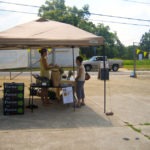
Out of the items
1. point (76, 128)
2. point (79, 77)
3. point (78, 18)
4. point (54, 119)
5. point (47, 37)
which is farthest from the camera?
point (78, 18)

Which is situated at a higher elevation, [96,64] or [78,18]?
[78,18]

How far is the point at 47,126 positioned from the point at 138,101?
17.2ft

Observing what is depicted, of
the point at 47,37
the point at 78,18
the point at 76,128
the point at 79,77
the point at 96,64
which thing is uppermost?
the point at 78,18

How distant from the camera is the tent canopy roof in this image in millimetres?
8977

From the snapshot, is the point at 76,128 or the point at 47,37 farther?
the point at 47,37

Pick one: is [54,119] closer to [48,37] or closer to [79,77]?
[79,77]

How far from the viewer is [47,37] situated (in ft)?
30.4

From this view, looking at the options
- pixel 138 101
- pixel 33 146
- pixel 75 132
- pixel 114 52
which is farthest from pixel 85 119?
pixel 114 52

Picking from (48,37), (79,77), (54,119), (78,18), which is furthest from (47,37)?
A: (78,18)

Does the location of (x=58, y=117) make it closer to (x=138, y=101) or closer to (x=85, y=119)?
(x=85, y=119)

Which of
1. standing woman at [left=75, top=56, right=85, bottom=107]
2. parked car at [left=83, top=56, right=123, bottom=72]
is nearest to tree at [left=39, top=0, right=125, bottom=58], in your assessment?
parked car at [left=83, top=56, right=123, bottom=72]

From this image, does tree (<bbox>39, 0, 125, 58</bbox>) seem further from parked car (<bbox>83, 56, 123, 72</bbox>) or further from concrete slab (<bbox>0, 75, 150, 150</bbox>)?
concrete slab (<bbox>0, 75, 150, 150</bbox>)

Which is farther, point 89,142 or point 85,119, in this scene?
point 85,119

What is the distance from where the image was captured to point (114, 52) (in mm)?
71625
